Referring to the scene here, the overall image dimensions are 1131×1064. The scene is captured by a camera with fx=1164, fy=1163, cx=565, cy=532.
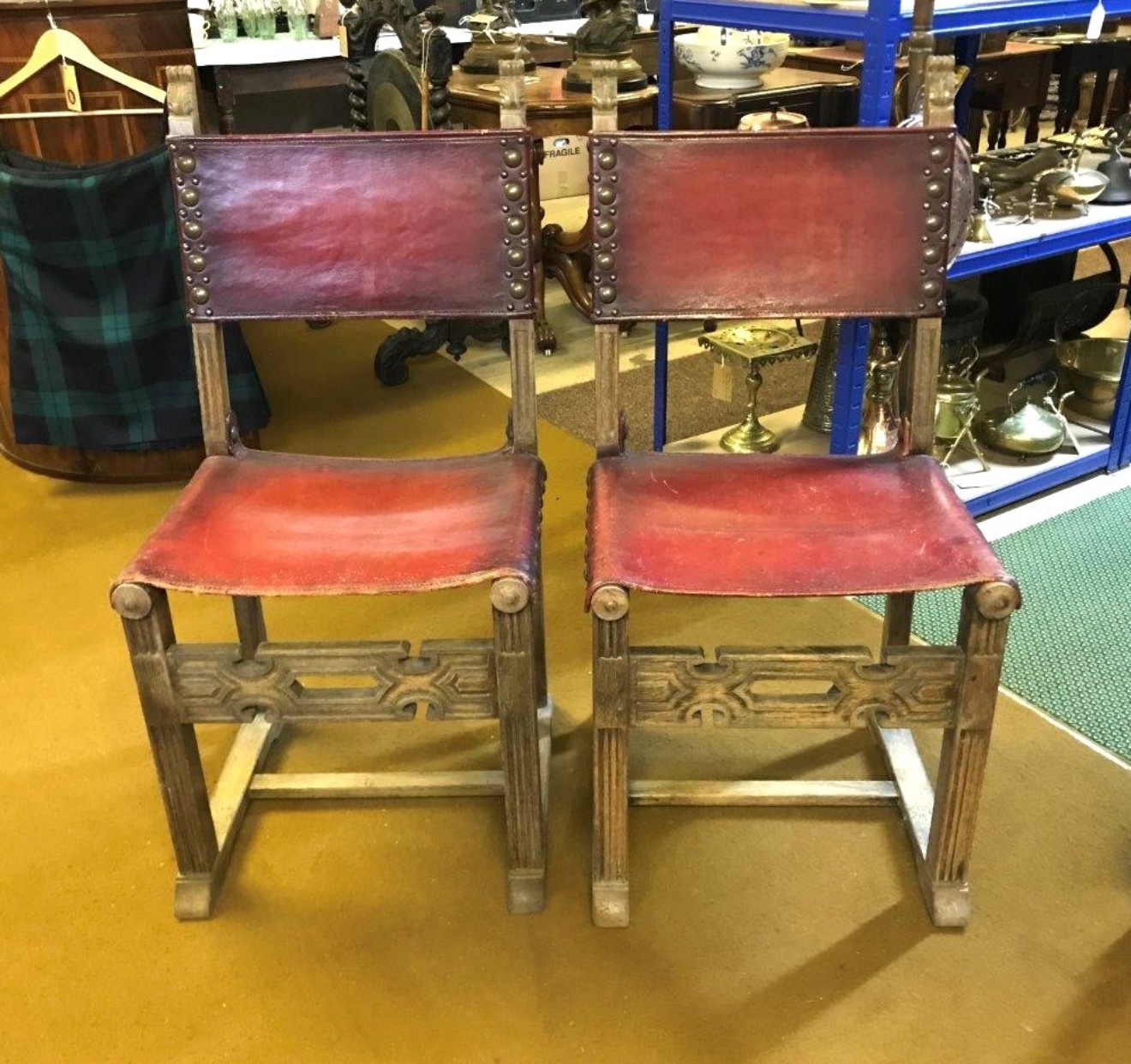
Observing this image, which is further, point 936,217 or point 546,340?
point 546,340

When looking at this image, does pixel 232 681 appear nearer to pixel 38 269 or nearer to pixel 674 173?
pixel 674 173

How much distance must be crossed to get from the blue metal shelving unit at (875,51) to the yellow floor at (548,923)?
0.59m

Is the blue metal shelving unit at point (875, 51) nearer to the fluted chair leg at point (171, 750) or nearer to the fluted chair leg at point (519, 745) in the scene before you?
the fluted chair leg at point (519, 745)

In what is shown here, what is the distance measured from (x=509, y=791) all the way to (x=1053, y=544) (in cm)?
127

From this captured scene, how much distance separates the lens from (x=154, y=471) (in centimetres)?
246

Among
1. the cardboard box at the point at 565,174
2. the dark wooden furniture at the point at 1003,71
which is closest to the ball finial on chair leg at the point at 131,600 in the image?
the dark wooden furniture at the point at 1003,71

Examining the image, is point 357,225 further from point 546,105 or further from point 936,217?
point 546,105

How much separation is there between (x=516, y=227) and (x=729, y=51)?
1.16 meters

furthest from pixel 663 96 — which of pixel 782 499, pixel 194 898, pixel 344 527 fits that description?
pixel 194 898

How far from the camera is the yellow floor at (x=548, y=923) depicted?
4.09 feet

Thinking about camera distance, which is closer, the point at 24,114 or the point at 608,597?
the point at 608,597

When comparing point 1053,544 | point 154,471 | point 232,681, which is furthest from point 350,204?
point 1053,544

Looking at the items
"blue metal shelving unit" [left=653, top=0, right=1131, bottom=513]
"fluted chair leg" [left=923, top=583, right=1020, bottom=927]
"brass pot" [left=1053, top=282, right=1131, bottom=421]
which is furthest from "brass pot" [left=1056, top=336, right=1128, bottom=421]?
"fluted chair leg" [left=923, top=583, right=1020, bottom=927]

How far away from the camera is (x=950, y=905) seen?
1.36 metres
